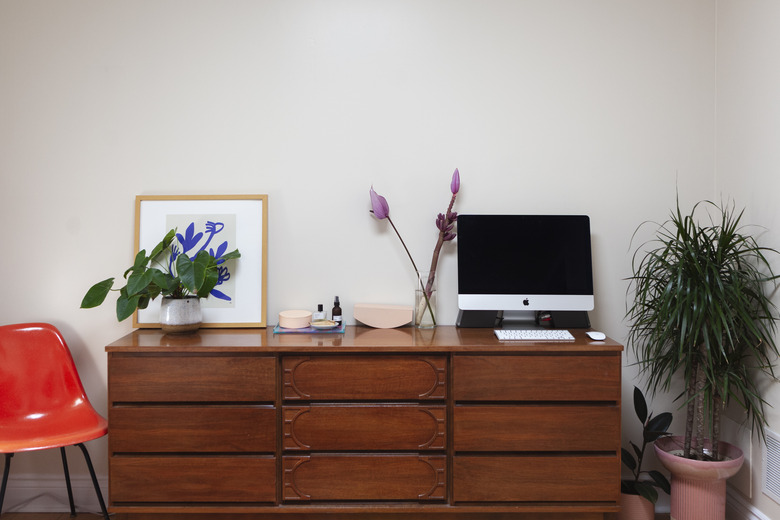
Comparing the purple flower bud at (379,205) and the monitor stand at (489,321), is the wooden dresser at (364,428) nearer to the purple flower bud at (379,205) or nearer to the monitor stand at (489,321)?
the monitor stand at (489,321)

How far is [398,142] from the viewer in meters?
2.66

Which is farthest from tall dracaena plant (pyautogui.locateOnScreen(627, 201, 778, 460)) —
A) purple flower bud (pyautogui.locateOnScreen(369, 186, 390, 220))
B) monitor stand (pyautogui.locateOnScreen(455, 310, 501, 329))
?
purple flower bud (pyautogui.locateOnScreen(369, 186, 390, 220))

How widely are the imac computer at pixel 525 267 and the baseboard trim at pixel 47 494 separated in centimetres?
207

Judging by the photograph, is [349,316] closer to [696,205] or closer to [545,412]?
[545,412]

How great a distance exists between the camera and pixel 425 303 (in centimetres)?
256

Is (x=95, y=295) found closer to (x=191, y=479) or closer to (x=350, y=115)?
(x=191, y=479)

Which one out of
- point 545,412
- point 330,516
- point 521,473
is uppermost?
point 545,412

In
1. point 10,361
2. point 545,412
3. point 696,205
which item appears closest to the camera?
point 545,412

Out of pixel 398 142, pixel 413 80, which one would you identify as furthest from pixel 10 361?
pixel 413 80

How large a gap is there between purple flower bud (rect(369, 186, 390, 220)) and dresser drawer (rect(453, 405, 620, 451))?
968 mm

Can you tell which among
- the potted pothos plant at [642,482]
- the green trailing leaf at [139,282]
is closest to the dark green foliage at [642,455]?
the potted pothos plant at [642,482]

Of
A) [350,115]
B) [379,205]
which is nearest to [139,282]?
[379,205]

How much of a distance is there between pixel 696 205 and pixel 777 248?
46 centimetres

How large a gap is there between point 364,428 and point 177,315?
99 cm
